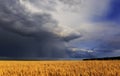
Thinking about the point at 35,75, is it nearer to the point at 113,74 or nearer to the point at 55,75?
the point at 55,75

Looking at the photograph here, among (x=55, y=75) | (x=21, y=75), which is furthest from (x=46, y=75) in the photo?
(x=21, y=75)

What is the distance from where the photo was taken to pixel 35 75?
907cm

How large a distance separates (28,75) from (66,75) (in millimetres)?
1464

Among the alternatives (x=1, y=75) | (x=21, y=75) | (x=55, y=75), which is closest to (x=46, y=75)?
(x=55, y=75)

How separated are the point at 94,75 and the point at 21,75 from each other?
2783 millimetres

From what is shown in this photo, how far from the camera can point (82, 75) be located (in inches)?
355

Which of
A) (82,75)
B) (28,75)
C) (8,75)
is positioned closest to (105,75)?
(82,75)

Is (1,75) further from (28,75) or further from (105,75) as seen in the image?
(105,75)

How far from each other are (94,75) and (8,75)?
3.32m

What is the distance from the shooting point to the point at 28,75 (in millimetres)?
9164

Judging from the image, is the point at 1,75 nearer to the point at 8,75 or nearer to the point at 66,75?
the point at 8,75

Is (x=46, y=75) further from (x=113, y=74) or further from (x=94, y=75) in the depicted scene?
(x=113, y=74)

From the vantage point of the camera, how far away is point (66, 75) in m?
9.05

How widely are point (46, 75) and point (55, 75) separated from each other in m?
0.38
